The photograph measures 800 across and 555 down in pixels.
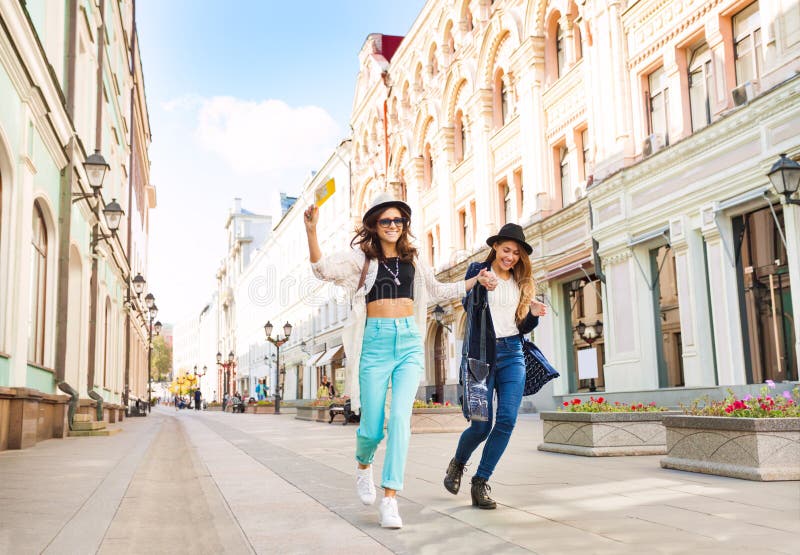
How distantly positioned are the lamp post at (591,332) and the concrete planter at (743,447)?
44.4ft

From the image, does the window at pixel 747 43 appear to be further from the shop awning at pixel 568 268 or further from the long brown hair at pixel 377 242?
the long brown hair at pixel 377 242

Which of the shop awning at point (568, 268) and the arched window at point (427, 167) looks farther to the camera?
the arched window at point (427, 167)

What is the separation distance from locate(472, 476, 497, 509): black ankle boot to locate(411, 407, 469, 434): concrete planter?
10.1m

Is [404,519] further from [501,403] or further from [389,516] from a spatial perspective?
[501,403]

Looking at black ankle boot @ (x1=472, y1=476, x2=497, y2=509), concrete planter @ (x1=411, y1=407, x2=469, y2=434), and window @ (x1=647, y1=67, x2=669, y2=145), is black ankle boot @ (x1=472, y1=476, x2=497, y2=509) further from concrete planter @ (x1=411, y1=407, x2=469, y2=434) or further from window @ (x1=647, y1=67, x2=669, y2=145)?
window @ (x1=647, y1=67, x2=669, y2=145)

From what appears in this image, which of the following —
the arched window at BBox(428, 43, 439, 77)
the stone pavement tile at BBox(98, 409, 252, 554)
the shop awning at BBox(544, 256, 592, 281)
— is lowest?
the stone pavement tile at BBox(98, 409, 252, 554)

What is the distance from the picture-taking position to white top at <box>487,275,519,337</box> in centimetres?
541

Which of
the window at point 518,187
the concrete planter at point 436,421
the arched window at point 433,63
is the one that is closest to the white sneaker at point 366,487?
the concrete planter at point 436,421

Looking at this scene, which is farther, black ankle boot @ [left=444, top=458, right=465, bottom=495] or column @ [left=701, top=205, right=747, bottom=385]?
column @ [left=701, top=205, right=747, bottom=385]

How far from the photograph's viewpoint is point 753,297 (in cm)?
1498

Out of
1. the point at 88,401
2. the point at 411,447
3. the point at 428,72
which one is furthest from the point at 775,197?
the point at 428,72

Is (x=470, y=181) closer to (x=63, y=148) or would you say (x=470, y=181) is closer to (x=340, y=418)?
(x=340, y=418)

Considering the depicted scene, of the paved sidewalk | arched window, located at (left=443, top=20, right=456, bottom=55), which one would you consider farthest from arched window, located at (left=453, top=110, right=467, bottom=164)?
the paved sidewalk

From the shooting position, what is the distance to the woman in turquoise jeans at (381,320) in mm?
4762
